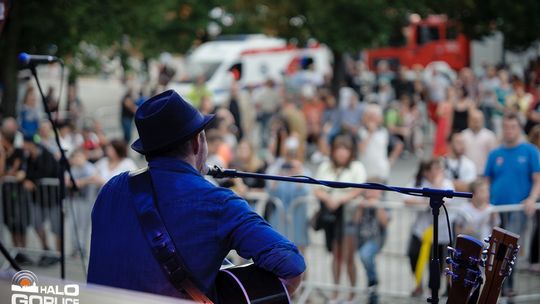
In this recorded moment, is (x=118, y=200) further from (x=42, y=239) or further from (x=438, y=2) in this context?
(x=438, y=2)

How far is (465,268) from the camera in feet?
12.5

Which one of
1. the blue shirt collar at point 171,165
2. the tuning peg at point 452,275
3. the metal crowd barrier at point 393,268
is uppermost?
the blue shirt collar at point 171,165

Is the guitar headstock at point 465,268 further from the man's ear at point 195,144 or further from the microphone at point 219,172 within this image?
the man's ear at point 195,144

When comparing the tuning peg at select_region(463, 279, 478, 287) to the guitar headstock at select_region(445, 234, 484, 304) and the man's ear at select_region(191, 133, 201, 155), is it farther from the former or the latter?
the man's ear at select_region(191, 133, 201, 155)

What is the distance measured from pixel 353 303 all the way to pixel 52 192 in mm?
3643

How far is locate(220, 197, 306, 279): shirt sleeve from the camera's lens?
3445 mm

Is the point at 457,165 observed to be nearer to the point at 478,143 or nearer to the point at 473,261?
the point at 478,143

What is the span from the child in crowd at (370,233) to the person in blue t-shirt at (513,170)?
1.35 metres

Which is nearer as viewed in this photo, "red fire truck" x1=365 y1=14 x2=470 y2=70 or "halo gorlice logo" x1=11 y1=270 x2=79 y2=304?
"halo gorlice logo" x1=11 y1=270 x2=79 y2=304

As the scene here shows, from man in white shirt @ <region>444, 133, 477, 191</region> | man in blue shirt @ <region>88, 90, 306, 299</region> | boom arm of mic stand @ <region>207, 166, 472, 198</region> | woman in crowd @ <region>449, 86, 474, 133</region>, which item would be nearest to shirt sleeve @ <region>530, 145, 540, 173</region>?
man in white shirt @ <region>444, 133, 477, 191</region>

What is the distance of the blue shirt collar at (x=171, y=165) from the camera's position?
12.0 ft

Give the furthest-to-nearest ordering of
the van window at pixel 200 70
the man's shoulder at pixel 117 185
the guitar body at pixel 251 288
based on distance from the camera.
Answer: the van window at pixel 200 70, the man's shoulder at pixel 117 185, the guitar body at pixel 251 288

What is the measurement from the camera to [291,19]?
22.2 meters

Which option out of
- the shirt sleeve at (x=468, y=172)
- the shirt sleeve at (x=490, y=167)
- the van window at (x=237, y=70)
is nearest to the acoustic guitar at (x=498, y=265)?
the shirt sleeve at (x=490, y=167)
